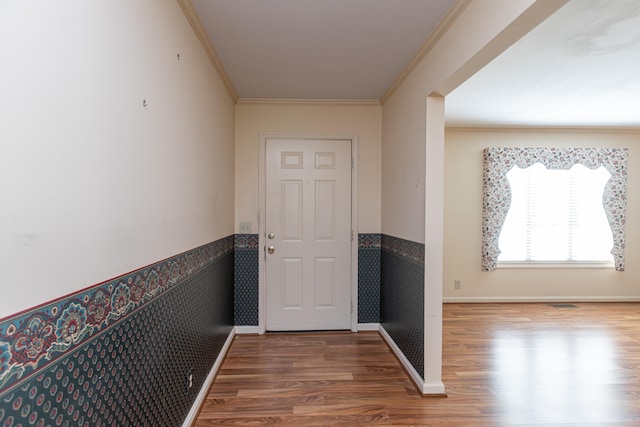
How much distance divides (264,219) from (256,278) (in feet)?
1.97

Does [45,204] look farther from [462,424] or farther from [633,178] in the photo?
[633,178]

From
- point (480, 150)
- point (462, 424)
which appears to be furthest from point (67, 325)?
point (480, 150)

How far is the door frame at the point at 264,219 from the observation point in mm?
3600

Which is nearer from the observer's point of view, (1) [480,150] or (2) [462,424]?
(2) [462,424]

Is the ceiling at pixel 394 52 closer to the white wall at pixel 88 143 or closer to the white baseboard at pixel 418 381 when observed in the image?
the white wall at pixel 88 143

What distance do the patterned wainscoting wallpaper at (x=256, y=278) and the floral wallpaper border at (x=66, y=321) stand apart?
1.99 metres

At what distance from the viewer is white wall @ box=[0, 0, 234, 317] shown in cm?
77

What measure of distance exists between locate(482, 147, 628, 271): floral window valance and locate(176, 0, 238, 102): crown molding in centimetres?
355

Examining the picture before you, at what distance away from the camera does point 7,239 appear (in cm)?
75

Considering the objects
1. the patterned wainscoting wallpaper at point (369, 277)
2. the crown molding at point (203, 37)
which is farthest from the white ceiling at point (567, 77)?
the crown molding at point (203, 37)

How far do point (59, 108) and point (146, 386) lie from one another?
1.13 m

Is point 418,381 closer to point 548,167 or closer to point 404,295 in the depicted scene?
point 404,295

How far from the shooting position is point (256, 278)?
11.8ft

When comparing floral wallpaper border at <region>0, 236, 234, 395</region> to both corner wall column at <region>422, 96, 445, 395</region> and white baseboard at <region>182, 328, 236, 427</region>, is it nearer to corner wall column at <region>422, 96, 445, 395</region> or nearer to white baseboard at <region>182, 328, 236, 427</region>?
white baseboard at <region>182, 328, 236, 427</region>
